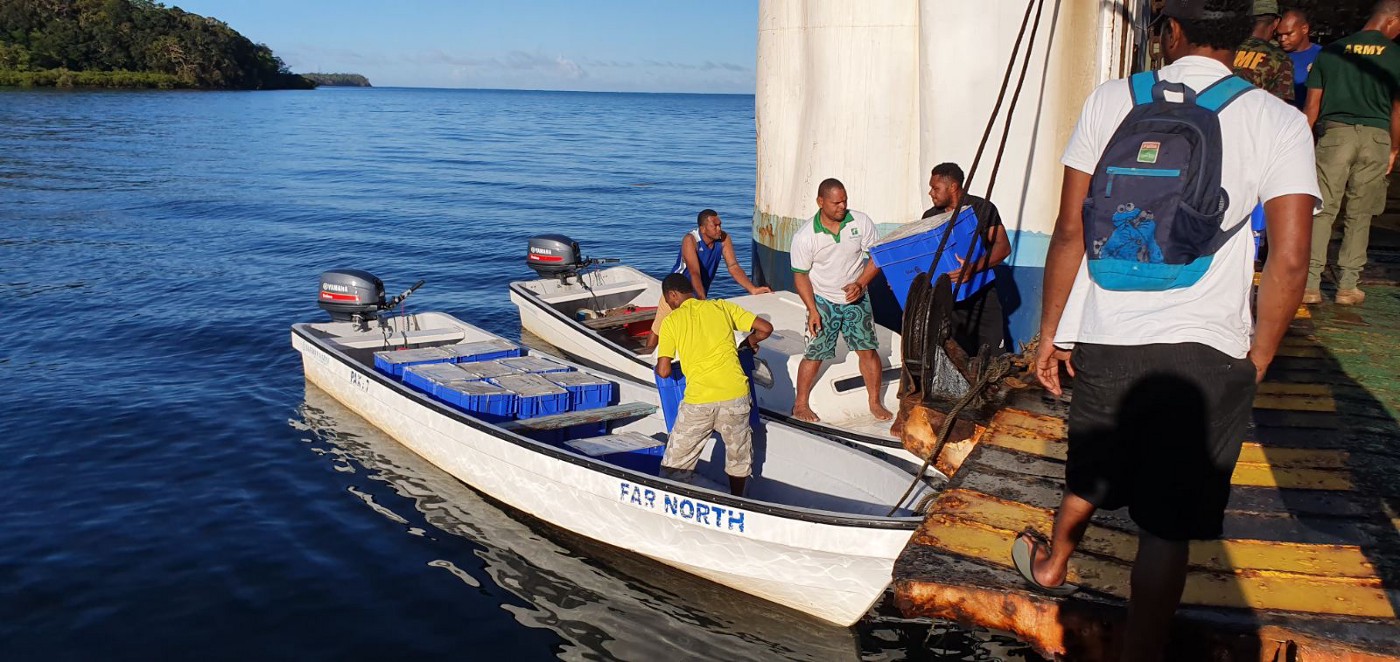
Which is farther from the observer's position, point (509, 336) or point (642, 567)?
point (509, 336)

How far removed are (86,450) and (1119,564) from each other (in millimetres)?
11201

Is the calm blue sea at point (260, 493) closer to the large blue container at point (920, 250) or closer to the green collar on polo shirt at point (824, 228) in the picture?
the large blue container at point (920, 250)

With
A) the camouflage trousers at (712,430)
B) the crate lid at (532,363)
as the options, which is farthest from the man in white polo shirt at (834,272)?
the crate lid at (532,363)

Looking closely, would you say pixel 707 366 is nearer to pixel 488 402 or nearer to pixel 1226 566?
pixel 488 402

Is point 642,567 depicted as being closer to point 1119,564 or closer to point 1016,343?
point 1119,564

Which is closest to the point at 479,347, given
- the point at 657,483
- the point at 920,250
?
the point at 657,483

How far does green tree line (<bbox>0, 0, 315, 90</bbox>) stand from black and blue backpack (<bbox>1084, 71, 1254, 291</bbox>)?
115735 millimetres

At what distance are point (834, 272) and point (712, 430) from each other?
79.7 inches

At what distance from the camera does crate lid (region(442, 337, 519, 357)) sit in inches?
466

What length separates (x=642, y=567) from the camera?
28.7ft

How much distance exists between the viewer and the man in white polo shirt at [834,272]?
30.3ft

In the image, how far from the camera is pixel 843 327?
31.2ft

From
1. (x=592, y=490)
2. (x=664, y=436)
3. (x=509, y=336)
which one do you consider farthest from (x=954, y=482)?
(x=509, y=336)

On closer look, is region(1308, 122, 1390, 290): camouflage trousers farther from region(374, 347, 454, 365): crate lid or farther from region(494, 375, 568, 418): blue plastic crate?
region(374, 347, 454, 365): crate lid
